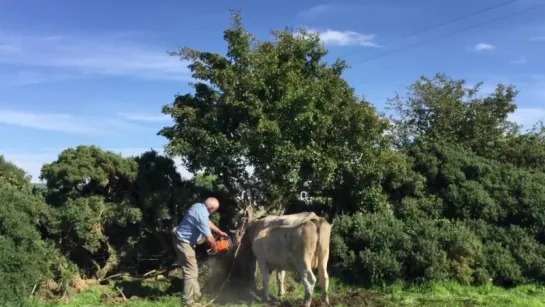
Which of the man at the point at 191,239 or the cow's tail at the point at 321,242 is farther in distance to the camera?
the man at the point at 191,239

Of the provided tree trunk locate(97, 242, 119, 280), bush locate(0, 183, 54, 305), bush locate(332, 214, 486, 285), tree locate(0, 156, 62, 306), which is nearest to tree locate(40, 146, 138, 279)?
tree trunk locate(97, 242, 119, 280)

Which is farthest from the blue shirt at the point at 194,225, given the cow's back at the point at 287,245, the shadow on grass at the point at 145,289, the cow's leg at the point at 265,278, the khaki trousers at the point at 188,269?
the shadow on grass at the point at 145,289

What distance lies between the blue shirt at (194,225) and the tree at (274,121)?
2.75 meters

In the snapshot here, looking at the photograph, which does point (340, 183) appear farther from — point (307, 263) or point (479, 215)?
point (307, 263)

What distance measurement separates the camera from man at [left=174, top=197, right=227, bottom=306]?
11758 millimetres

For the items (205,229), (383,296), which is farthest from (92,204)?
(383,296)

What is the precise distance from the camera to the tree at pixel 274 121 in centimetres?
1434

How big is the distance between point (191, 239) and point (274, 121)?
371 centimetres

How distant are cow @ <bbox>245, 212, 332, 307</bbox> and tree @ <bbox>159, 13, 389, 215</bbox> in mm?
2322

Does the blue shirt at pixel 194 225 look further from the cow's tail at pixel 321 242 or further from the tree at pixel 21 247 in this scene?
the tree at pixel 21 247

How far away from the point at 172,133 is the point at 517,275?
31.4ft

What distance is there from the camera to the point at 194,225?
11.9 m

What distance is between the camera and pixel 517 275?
14.4m

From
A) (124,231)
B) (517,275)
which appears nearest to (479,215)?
(517,275)
